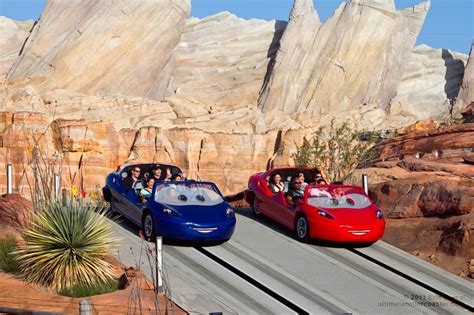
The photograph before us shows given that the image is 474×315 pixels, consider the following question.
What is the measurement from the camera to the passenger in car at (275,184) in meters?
15.8

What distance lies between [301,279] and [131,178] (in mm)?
4898

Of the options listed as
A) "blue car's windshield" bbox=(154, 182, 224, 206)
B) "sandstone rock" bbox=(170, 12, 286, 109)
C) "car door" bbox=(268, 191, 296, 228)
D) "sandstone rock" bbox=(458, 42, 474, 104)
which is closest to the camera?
"blue car's windshield" bbox=(154, 182, 224, 206)

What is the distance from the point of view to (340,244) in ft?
46.5

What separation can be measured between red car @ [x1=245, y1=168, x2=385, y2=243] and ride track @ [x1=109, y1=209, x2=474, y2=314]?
29 cm

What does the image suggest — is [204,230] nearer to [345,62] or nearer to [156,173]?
[156,173]

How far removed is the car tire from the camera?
13.5m

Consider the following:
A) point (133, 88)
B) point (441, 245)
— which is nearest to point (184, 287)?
point (441, 245)

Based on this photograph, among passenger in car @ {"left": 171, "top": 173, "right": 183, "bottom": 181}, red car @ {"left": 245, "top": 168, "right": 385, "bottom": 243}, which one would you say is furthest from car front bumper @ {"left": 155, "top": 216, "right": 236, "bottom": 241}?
passenger in car @ {"left": 171, "top": 173, "right": 183, "bottom": 181}

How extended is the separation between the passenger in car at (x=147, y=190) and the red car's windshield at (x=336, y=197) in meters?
2.89

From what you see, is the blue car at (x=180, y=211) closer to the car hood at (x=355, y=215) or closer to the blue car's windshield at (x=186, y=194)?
the blue car's windshield at (x=186, y=194)

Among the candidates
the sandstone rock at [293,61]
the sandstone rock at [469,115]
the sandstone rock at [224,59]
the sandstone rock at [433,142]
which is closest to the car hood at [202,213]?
the sandstone rock at [433,142]

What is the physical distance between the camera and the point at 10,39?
2830 inches

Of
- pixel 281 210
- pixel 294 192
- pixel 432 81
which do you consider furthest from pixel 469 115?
pixel 432 81

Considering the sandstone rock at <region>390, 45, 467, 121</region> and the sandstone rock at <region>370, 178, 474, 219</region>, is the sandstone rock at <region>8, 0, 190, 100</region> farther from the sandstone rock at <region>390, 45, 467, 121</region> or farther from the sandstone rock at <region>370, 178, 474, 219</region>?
the sandstone rock at <region>370, 178, 474, 219</region>
